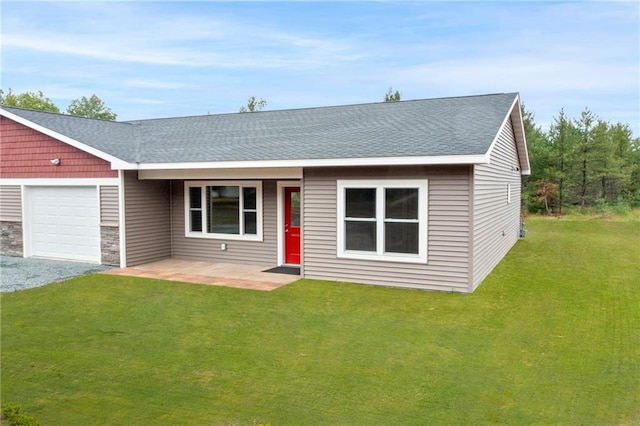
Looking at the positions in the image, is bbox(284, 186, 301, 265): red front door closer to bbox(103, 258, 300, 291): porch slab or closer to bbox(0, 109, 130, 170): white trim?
bbox(103, 258, 300, 291): porch slab

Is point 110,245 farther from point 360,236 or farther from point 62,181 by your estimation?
point 360,236

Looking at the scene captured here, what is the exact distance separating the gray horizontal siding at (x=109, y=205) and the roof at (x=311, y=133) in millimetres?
893

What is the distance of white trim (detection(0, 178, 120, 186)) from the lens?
1162cm

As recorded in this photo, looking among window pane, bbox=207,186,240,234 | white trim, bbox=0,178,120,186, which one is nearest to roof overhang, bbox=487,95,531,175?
window pane, bbox=207,186,240,234

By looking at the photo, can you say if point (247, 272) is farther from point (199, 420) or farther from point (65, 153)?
point (199, 420)

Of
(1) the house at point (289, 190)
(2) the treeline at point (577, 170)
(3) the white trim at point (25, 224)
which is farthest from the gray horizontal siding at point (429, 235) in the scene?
(2) the treeline at point (577, 170)

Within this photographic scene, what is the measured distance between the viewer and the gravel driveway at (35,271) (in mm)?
9758

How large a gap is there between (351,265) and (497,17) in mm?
8584

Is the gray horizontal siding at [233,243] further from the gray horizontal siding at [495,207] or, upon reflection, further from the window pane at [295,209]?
the gray horizontal siding at [495,207]

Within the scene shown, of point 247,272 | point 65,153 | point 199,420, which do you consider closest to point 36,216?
point 65,153

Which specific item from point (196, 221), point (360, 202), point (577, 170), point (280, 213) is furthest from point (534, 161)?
point (196, 221)

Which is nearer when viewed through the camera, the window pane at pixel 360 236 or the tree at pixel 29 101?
the window pane at pixel 360 236

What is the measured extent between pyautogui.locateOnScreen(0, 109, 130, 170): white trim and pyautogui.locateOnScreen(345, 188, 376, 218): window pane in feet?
17.8

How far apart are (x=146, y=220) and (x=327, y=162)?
545cm
